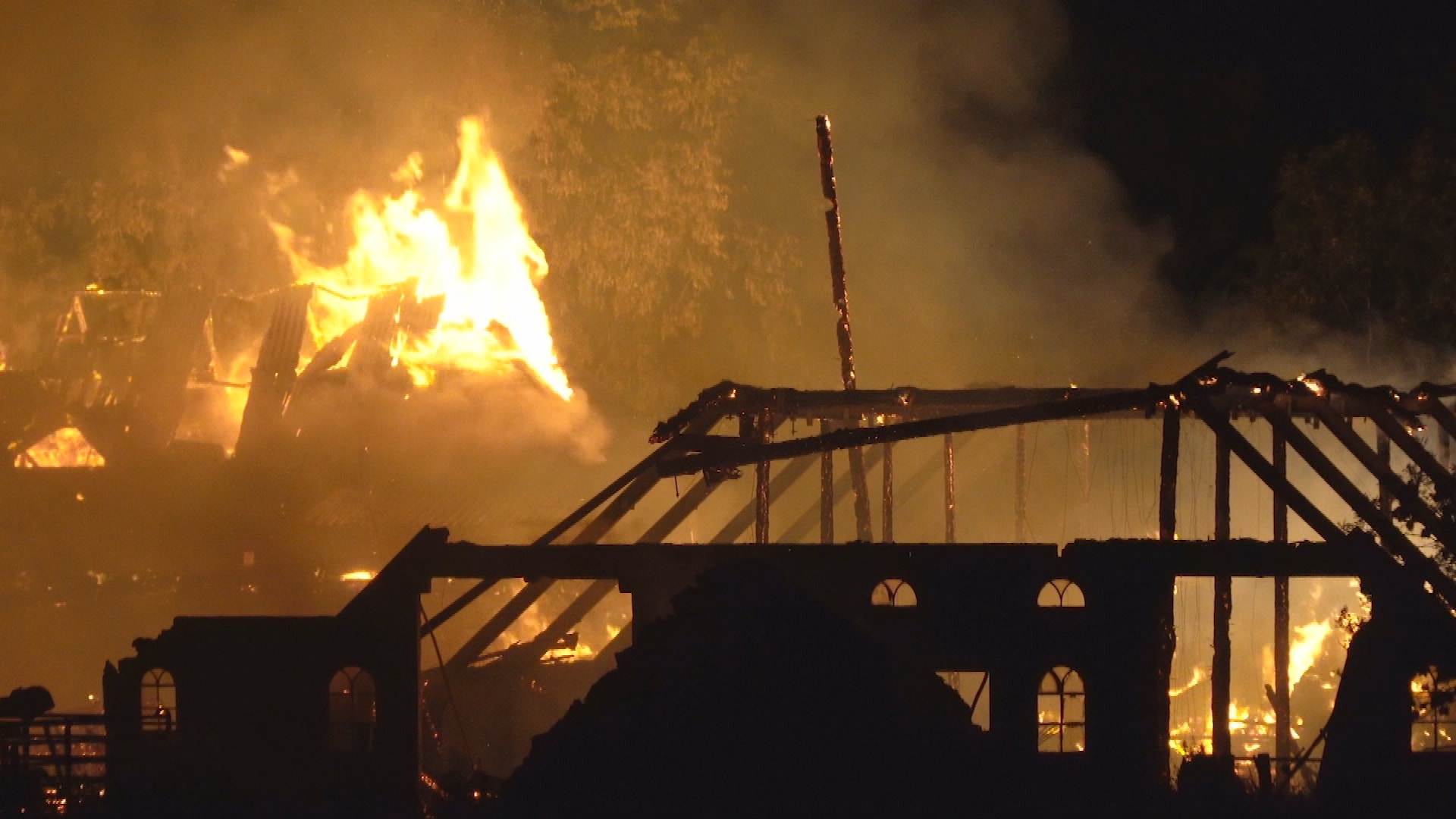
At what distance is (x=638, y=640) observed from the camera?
15.6m

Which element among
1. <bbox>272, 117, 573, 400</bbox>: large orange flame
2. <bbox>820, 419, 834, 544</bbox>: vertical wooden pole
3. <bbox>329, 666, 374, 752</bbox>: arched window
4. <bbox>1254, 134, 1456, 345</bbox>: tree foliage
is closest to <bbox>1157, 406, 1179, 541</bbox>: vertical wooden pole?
<bbox>820, 419, 834, 544</bbox>: vertical wooden pole

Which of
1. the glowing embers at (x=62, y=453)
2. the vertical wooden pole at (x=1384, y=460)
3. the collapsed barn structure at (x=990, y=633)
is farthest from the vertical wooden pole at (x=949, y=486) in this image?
the glowing embers at (x=62, y=453)

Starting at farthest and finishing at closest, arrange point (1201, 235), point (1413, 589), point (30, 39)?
point (30, 39) → point (1201, 235) → point (1413, 589)

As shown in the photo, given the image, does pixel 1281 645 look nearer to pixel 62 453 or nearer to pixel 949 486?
pixel 949 486

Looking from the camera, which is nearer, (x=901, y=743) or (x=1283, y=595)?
(x=901, y=743)

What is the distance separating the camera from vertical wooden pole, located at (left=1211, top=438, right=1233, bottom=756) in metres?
19.2

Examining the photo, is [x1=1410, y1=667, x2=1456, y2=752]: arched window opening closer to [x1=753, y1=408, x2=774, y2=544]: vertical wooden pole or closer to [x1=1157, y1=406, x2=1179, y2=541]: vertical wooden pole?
[x1=1157, y1=406, x2=1179, y2=541]: vertical wooden pole

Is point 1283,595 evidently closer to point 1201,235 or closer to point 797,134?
point 1201,235

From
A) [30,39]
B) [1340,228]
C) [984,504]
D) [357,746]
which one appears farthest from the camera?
[30,39]

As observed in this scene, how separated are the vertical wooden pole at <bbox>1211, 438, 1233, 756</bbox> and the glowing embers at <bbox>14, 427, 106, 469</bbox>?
28164mm

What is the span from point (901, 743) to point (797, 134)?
1151 inches

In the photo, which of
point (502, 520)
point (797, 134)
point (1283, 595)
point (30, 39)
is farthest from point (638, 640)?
point (30, 39)

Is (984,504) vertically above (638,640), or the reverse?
(984,504)

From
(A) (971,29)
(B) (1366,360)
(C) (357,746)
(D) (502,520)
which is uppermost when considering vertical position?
(A) (971,29)
